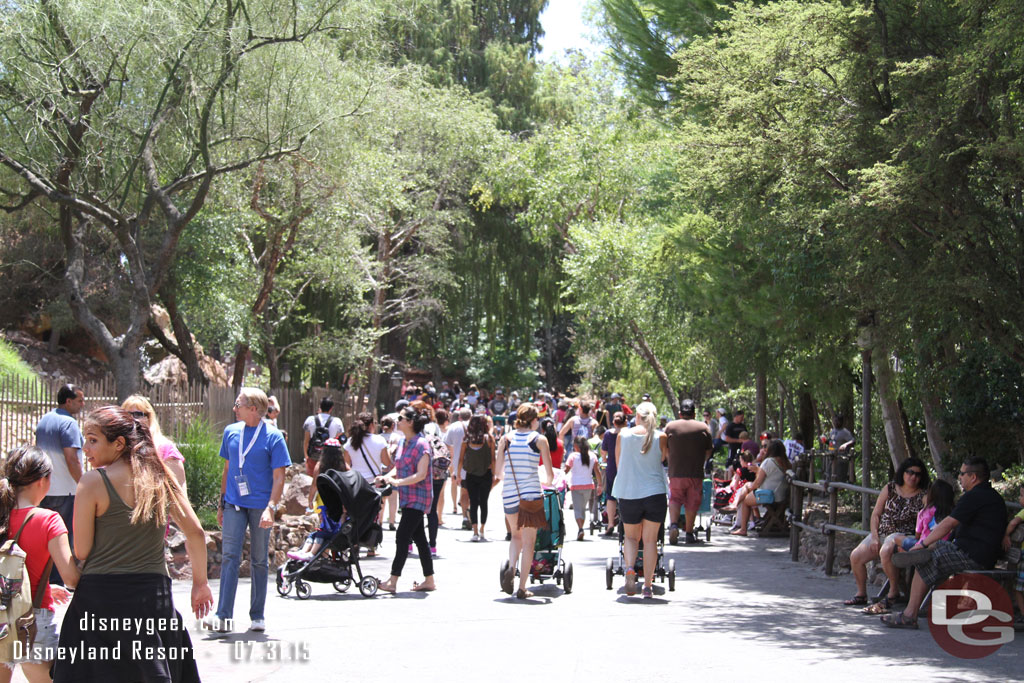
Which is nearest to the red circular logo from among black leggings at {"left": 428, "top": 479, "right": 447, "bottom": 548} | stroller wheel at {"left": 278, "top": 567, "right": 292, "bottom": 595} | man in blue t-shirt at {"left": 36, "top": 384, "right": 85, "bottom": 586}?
black leggings at {"left": 428, "top": 479, "right": 447, "bottom": 548}

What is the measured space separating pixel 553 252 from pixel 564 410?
29.2ft

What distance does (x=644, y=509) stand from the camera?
1009cm

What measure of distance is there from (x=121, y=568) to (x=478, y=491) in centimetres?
1024

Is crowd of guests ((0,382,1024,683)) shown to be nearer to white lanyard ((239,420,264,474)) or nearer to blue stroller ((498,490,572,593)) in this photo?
white lanyard ((239,420,264,474))

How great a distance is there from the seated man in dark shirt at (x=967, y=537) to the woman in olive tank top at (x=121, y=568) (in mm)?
6428

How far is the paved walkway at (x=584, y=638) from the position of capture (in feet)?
23.4

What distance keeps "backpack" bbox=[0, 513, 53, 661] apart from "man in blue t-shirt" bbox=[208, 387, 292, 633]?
292cm

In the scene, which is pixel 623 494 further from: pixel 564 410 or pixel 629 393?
pixel 629 393

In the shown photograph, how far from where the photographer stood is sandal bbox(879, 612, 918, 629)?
29.5ft

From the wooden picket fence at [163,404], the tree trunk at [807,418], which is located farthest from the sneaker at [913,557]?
the tree trunk at [807,418]

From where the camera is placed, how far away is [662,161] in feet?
71.1

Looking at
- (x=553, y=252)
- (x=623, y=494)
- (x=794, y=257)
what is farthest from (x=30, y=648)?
(x=553, y=252)

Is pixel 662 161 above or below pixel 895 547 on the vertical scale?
above

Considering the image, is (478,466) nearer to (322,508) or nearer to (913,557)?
(322,508)
